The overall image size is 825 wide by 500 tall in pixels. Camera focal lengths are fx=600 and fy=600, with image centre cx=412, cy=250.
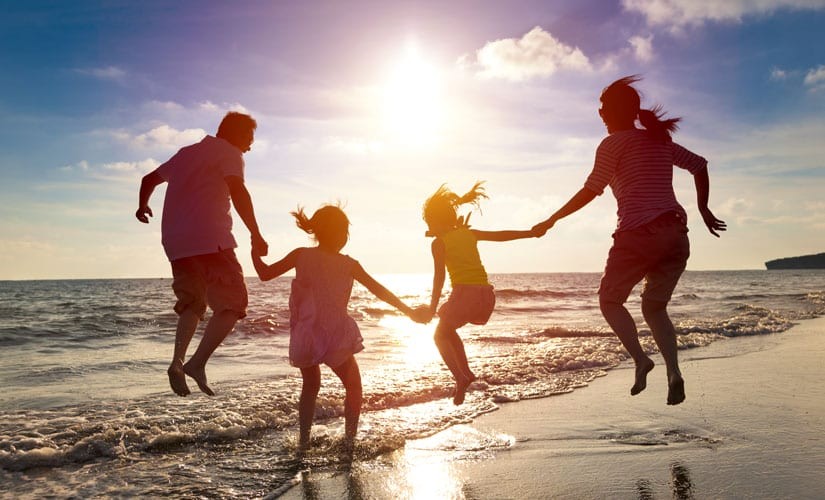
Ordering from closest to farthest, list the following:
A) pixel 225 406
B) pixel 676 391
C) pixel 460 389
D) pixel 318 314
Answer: pixel 676 391, pixel 318 314, pixel 460 389, pixel 225 406

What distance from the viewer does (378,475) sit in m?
4.39

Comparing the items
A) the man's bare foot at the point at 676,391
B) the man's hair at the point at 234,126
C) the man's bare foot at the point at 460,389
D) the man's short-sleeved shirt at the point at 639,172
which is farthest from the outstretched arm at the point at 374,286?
the man's bare foot at the point at 676,391

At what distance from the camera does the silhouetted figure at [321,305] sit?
4906mm

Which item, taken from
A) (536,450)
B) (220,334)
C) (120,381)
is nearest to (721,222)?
(536,450)

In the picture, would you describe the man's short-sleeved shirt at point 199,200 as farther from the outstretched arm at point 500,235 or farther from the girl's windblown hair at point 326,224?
the outstretched arm at point 500,235

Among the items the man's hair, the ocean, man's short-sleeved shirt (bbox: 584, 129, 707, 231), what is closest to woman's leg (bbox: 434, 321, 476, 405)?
the ocean

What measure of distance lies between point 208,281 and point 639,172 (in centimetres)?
357

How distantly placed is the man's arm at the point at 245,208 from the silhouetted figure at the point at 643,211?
8.67 ft

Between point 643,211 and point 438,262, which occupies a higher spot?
point 643,211

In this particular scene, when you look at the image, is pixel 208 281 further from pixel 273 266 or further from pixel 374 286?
pixel 374 286

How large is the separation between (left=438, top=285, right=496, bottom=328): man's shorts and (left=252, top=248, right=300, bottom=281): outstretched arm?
5.18ft

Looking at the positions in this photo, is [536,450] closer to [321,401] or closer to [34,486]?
[321,401]

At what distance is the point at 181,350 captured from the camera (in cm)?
478

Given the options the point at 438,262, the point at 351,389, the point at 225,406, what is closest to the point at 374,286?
the point at 438,262
